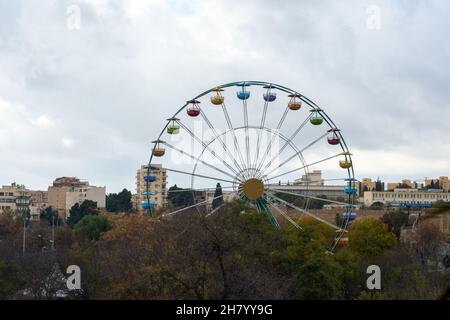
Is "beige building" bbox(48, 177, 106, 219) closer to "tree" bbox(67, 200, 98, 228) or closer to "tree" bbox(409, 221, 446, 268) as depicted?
"tree" bbox(67, 200, 98, 228)

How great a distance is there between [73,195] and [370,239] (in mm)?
97050

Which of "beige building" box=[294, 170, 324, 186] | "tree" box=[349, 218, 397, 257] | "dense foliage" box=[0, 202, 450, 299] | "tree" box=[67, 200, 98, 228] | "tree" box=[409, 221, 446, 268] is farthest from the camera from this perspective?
"tree" box=[67, 200, 98, 228]

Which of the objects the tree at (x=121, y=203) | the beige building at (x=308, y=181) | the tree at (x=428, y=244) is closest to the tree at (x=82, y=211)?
the tree at (x=121, y=203)

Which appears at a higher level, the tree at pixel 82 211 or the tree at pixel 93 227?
Answer: the tree at pixel 82 211

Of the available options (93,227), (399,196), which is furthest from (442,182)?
(93,227)

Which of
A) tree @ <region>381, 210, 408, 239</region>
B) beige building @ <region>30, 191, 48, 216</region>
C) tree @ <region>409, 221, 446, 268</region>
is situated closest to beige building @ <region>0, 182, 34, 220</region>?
beige building @ <region>30, 191, 48, 216</region>

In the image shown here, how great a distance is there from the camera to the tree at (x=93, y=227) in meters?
87.9

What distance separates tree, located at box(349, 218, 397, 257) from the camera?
68.6 metres

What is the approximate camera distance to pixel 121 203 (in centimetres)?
15050

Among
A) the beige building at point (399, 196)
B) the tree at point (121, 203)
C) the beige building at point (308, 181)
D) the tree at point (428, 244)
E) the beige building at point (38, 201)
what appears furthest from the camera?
the beige building at point (38, 201)

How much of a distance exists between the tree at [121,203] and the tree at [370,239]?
7734 cm

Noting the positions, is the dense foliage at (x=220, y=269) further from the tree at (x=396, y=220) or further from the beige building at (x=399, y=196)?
the beige building at (x=399, y=196)

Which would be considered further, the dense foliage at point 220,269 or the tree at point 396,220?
the tree at point 396,220

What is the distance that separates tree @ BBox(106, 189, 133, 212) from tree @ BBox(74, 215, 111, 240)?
52.1 meters
